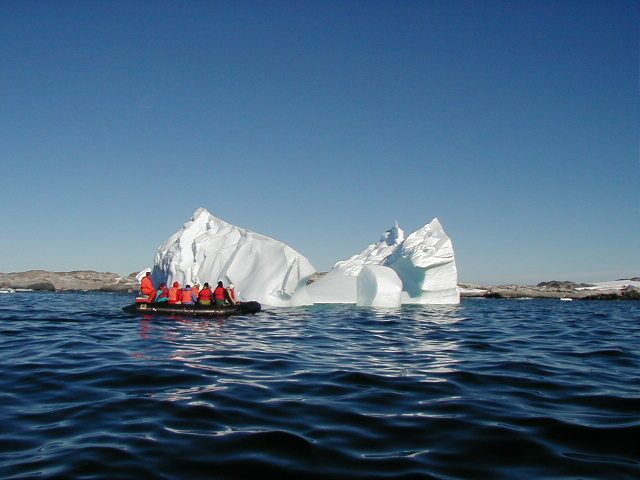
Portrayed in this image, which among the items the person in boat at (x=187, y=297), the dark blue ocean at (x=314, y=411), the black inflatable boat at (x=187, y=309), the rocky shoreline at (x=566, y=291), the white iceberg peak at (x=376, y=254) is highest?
the white iceberg peak at (x=376, y=254)

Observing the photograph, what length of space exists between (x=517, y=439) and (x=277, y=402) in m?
2.56

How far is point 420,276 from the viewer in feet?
95.9

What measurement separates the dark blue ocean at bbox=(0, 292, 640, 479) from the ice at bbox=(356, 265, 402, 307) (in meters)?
14.8

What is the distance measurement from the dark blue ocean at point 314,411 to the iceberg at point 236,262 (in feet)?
47.1

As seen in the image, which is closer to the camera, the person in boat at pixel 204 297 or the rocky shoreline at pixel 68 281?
the person in boat at pixel 204 297

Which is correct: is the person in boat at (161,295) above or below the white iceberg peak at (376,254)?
below

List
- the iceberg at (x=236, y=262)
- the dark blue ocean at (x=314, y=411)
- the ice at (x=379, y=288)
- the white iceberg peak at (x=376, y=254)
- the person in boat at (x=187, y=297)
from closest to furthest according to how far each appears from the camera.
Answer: the dark blue ocean at (x=314, y=411), the person in boat at (x=187, y=297), the iceberg at (x=236, y=262), the ice at (x=379, y=288), the white iceberg peak at (x=376, y=254)

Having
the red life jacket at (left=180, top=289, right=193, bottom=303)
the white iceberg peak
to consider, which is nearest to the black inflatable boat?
the red life jacket at (left=180, top=289, right=193, bottom=303)

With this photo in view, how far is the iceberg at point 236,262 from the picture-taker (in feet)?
83.5

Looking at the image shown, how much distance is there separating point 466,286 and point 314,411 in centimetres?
6993

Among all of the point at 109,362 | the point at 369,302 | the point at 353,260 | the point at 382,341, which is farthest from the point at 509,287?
the point at 109,362

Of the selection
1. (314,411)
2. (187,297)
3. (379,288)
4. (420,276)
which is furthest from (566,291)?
(314,411)

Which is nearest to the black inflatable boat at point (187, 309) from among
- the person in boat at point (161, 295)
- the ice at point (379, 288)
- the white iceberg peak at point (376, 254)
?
the person in boat at point (161, 295)

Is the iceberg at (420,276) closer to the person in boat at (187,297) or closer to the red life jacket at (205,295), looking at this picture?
the person in boat at (187,297)
